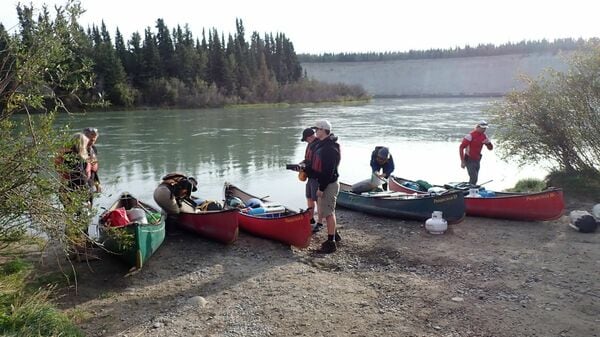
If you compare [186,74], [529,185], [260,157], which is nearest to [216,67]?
[186,74]

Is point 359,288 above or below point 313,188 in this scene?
below

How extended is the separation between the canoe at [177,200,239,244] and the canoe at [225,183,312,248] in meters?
0.38

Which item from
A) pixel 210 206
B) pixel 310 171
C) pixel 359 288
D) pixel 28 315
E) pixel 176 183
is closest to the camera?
pixel 28 315

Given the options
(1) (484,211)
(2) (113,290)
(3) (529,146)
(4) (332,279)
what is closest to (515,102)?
(3) (529,146)

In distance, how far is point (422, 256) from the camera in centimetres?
600

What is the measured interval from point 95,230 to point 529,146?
787 cm

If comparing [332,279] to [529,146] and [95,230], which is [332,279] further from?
[529,146]

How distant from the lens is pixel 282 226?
6281 millimetres

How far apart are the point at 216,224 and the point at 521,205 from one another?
454cm

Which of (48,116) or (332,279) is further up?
(48,116)

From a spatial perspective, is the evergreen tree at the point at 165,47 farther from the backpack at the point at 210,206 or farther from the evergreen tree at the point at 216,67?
the backpack at the point at 210,206

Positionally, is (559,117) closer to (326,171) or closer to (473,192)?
(473,192)

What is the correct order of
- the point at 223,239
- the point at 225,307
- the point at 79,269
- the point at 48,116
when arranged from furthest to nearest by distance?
the point at 223,239, the point at 79,269, the point at 225,307, the point at 48,116

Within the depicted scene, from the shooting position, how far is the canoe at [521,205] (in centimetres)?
A: 716
